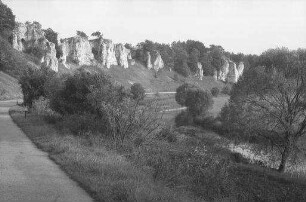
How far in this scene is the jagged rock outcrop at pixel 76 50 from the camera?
9725 centimetres

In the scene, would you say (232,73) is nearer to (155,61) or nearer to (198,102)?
(155,61)

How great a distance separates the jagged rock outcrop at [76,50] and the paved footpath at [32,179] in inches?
3305

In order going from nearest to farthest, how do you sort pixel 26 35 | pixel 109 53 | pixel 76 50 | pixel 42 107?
pixel 42 107 → pixel 26 35 → pixel 76 50 → pixel 109 53

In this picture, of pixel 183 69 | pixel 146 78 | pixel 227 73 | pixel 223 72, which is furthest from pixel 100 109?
pixel 227 73

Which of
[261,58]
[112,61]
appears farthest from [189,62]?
[261,58]

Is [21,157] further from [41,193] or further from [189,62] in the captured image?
[189,62]

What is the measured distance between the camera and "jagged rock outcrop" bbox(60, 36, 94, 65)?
97250 mm

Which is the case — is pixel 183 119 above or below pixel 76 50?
below

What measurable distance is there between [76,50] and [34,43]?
46.4ft

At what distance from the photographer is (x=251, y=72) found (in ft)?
82.7

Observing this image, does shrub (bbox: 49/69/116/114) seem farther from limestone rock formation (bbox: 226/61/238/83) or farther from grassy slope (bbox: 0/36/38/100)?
limestone rock formation (bbox: 226/61/238/83)

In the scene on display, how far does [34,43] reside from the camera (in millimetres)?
85875

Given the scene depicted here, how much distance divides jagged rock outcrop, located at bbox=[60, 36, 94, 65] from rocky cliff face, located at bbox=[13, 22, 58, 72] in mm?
8512

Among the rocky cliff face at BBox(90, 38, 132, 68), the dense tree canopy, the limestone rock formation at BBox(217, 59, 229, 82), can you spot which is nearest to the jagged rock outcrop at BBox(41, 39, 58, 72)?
the rocky cliff face at BBox(90, 38, 132, 68)
